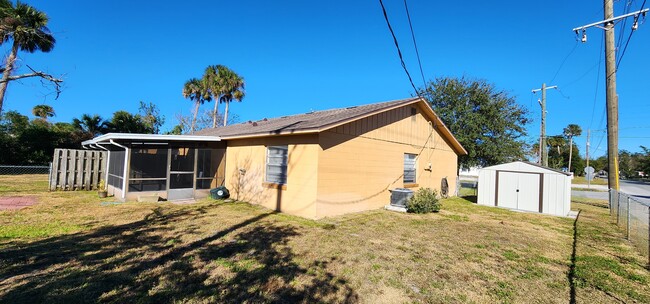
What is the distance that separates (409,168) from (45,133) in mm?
27127

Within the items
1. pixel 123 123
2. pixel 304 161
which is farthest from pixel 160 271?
pixel 123 123

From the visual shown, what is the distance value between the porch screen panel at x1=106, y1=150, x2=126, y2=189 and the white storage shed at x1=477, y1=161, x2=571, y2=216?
15.0 m

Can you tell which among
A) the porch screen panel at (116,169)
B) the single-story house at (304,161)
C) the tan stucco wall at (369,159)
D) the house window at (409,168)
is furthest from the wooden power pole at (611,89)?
the porch screen panel at (116,169)

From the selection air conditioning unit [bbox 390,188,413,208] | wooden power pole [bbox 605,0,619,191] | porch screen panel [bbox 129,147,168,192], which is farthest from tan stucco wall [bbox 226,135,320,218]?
wooden power pole [bbox 605,0,619,191]

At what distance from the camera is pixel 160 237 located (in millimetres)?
5691

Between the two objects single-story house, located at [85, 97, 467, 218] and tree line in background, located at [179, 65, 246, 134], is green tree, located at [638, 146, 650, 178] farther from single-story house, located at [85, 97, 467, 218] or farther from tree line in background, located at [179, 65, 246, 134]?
tree line in background, located at [179, 65, 246, 134]

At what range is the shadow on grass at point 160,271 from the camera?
130 inches

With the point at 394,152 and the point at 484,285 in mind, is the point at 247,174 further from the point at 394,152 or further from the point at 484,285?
the point at 484,285

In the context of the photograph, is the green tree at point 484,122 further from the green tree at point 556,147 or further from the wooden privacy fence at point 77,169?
the green tree at point 556,147

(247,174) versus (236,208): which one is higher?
(247,174)

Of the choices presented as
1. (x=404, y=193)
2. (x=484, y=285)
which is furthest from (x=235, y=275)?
(x=404, y=193)

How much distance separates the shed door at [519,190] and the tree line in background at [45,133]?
2797 cm

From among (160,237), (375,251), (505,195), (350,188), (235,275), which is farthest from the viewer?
(505,195)

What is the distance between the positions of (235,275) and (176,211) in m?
5.56
